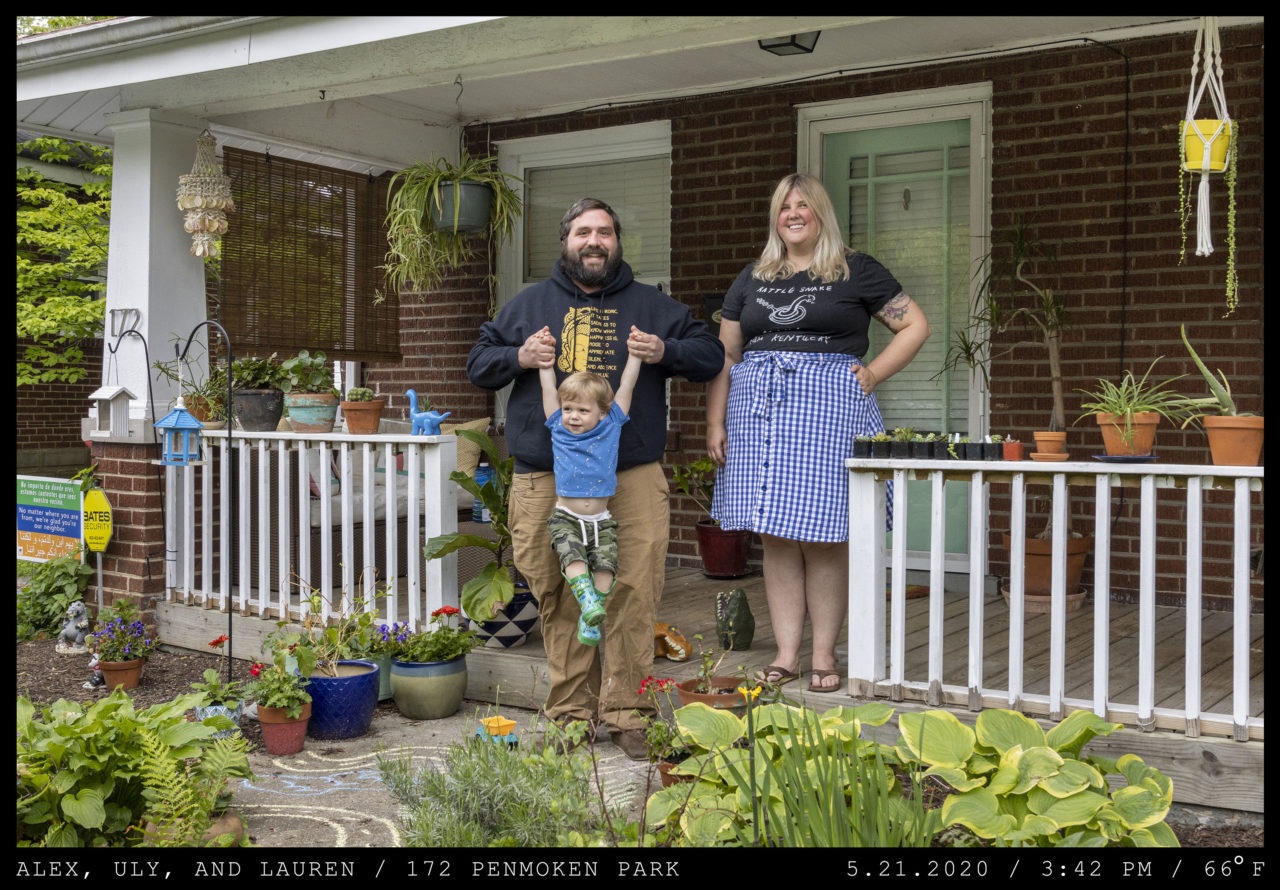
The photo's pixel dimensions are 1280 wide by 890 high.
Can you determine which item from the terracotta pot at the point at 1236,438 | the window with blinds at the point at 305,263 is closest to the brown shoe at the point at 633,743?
the terracotta pot at the point at 1236,438

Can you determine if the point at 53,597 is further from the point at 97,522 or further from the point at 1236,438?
the point at 1236,438

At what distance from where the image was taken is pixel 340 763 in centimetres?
378

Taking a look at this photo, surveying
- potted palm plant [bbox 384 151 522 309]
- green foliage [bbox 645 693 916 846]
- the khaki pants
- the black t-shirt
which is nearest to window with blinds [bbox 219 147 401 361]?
potted palm plant [bbox 384 151 522 309]

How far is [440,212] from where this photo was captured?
5.43 m

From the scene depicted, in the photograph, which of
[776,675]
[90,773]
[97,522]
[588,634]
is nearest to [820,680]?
[776,675]

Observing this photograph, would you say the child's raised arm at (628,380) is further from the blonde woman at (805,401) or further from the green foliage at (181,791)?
the green foliage at (181,791)

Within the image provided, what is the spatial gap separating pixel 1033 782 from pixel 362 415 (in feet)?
10.3

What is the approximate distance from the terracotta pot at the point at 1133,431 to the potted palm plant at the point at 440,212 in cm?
300

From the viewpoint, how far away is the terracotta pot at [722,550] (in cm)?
585

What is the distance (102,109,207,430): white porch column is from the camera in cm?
523
